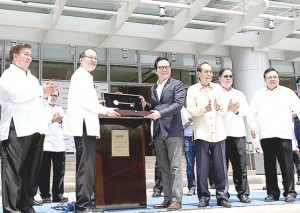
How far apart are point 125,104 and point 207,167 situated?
3.88ft

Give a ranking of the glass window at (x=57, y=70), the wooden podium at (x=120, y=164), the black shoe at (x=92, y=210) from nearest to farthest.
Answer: the black shoe at (x=92, y=210) → the wooden podium at (x=120, y=164) → the glass window at (x=57, y=70)

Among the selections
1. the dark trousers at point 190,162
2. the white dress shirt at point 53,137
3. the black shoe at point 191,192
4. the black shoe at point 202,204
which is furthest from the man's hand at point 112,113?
the dark trousers at point 190,162

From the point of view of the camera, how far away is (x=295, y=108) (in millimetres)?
5027

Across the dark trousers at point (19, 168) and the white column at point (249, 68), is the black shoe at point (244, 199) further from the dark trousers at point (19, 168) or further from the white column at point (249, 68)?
the white column at point (249, 68)

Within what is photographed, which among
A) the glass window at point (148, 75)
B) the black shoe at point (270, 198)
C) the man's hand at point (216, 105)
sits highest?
the glass window at point (148, 75)

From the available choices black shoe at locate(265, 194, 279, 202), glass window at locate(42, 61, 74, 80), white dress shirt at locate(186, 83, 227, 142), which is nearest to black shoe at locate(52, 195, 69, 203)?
white dress shirt at locate(186, 83, 227, 142)

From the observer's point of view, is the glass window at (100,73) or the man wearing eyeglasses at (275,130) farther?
the glass window at (100,73)

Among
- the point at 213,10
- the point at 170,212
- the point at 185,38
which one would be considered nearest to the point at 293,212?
the point at 170,212

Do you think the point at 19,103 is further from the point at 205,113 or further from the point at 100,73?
the point at 100,73

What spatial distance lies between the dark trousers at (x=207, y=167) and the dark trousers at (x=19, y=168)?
1769 mm

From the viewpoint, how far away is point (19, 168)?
363 cm

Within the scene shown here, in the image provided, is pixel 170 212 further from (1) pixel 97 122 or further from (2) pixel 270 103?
(2) pixel 270 103

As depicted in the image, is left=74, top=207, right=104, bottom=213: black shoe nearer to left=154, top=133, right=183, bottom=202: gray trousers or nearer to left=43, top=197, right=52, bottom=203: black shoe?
left=154, top=133, right=183, bottom=202: gray trousers

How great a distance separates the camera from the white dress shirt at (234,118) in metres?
4.92
